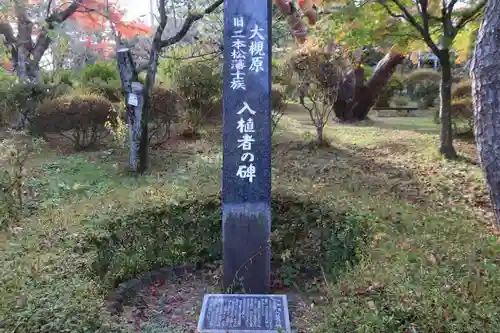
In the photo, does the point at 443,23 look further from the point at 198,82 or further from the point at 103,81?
the point at 103,81

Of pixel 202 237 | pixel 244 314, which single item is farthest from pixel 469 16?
pixel 244 314

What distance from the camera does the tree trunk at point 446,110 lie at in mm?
7652

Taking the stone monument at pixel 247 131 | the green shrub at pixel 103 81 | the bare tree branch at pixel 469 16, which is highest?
the bare tree branch at pixel 469 16

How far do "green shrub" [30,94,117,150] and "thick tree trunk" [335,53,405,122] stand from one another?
6.42m

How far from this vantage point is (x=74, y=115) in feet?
27.2

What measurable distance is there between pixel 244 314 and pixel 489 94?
2656 mm

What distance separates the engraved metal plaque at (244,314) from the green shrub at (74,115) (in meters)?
6.20

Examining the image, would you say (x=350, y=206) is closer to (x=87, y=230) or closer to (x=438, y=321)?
(x=438, y=321)

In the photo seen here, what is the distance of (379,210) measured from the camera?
3.78 m

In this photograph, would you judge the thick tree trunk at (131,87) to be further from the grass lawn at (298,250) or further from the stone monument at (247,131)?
the stone monument at (247,131)

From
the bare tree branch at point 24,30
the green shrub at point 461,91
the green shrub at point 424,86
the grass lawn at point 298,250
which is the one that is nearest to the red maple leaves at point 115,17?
the bare tree branch at point 24,30

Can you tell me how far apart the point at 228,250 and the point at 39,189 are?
4.06 m

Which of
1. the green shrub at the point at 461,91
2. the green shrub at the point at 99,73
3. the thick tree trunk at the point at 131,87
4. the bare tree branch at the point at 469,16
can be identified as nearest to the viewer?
the thick tree trunk at the point at 131,87

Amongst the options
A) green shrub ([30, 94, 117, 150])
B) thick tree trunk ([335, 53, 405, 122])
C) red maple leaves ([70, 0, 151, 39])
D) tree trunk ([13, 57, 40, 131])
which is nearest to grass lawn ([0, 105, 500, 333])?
green shrub ([30, 94, 117, 150])
